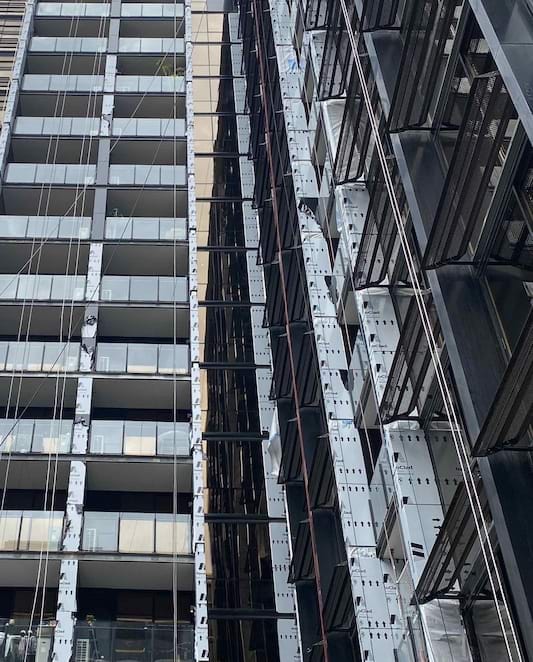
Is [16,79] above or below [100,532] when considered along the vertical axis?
above

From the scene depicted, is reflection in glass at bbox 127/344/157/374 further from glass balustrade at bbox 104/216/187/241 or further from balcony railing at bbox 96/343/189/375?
glass balustrade at bbox 104/216/187/241

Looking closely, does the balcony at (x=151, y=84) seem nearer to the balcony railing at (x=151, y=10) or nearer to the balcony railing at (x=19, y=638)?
the balcony railing at (x=151, y=10)

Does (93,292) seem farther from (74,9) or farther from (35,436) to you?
(74,9)

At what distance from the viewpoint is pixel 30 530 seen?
25.1 metres

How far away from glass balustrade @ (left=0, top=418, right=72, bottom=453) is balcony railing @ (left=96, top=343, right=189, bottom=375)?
2500 millimetres

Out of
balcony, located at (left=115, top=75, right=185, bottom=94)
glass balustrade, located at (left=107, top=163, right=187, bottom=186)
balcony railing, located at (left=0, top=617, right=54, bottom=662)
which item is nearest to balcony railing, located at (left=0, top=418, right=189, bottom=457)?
balcony railing, located at (left=0, top=617, right=54, bottom=662)

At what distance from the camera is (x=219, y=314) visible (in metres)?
33.8

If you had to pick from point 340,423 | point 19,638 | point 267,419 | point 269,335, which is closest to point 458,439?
point 340,423

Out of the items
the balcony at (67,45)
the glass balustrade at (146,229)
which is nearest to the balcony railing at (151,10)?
the balcony at (67,45)

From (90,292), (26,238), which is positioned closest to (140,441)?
(90,292)

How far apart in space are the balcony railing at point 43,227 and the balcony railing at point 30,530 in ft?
37.4

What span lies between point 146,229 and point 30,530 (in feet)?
40.7

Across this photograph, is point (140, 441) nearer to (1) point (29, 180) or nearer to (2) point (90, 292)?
(2) point (90, 292)

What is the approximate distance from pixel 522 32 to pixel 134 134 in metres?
26.5
